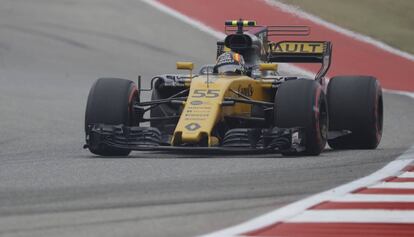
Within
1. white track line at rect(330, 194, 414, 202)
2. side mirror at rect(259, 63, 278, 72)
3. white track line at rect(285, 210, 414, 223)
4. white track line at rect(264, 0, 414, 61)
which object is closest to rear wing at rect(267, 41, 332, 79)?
side mirror at rect(259, 63, 278, 72)

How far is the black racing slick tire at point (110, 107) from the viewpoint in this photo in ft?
45.0

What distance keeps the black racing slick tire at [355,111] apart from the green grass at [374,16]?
14.2m

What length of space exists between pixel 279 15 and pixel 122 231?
896 inches

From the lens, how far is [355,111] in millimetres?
14797

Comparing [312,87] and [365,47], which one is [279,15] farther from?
[312,87]

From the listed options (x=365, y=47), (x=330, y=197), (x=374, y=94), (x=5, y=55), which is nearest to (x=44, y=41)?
(x=5, y=55)

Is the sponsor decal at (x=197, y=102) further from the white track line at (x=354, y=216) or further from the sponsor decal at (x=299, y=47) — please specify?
the white track line at (x=354, y=216)

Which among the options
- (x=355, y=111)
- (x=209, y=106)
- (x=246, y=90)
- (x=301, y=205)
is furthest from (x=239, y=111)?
(x=301, y=205)

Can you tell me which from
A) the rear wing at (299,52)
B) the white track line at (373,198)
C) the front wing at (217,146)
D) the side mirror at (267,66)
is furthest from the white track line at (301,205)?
the rear wing at (299,52)

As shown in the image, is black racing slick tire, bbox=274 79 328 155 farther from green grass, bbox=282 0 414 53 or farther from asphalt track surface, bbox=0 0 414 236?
green grass, bbox=282 0 414 53

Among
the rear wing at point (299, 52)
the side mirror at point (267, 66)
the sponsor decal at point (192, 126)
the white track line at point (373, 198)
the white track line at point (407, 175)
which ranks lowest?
the white track line at point (373, 198)

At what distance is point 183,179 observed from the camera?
1066 centimetres

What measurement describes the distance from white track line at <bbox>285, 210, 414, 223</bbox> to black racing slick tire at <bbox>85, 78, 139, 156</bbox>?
18.9 ft

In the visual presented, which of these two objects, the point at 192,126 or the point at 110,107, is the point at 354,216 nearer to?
the point at 192,126
